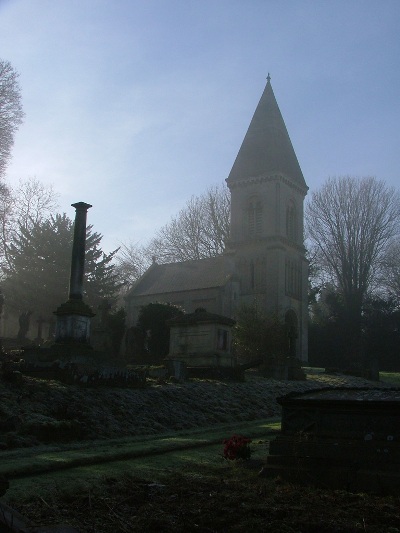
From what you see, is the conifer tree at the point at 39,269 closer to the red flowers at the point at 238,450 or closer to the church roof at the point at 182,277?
the church roof at the point at 182,277

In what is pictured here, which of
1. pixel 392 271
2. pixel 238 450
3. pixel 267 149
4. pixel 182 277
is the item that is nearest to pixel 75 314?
pixel 238 450

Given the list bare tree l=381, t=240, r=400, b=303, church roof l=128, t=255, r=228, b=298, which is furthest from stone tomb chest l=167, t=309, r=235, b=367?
bare tree l=381, t=240, r=400, b=303

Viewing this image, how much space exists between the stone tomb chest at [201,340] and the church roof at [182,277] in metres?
24.8

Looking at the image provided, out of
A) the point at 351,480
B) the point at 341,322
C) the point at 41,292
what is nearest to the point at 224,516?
the point at 351,480

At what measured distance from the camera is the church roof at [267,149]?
54.9 m

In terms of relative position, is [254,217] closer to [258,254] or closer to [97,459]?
[258,254]

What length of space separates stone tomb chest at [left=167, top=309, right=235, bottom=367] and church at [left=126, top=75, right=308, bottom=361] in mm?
24136

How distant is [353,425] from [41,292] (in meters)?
35.4

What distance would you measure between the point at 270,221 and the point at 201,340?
99.9 ft

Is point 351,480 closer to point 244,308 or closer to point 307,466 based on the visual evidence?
point 307,466

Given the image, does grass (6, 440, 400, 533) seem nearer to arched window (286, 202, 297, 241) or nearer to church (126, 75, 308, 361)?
church (126, 75, 308, 361)

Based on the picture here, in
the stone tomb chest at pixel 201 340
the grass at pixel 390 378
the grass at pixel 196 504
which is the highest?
the stone tomb chest at pixel 201 340

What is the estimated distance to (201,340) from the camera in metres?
24.4

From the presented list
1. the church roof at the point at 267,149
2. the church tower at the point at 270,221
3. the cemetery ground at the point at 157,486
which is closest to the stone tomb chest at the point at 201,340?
the cemetery ground at the point at 157,486
